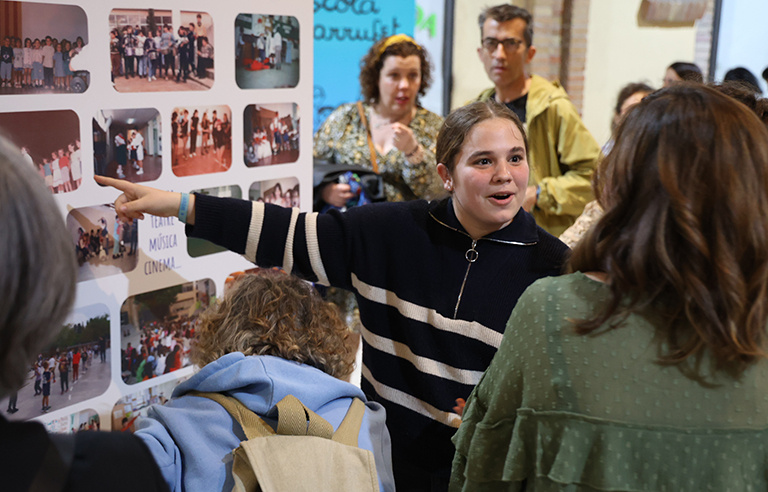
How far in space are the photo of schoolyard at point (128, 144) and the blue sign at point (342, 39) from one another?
3592mm

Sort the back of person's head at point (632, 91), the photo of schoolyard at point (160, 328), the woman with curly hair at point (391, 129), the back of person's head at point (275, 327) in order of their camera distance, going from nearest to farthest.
→ the back of person's head at point (275, 327)
the photo of schoolyard at point (160, 328)
the woman with curly hair at point (391, 129)
the back of person's head at point (632, 91)

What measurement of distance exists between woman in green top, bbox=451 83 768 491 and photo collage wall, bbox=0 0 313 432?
1208mm

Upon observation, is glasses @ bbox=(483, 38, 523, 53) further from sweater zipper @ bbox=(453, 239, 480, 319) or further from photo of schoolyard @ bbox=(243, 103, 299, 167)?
sweater zipper @ bbox=(453, 239, 480, 319)

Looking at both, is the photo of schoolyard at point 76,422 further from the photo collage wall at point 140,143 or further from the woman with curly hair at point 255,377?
the woman with curly hair at point 255,377

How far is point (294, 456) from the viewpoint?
1.38 metres

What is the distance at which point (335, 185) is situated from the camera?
10.3 feet

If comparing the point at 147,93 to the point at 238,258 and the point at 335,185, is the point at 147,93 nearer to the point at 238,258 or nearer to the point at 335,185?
the point at 238,258

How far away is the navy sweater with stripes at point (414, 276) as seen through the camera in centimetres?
174

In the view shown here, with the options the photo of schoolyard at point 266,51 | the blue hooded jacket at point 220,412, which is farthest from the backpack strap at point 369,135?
the blue hooded jacket at point 220,412

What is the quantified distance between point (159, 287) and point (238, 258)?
11.4 inches

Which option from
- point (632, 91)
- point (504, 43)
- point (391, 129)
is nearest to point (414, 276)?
point (391, 129)

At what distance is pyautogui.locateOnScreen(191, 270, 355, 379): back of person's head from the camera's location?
5.27 ft

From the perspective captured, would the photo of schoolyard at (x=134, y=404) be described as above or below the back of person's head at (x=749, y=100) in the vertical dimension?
below

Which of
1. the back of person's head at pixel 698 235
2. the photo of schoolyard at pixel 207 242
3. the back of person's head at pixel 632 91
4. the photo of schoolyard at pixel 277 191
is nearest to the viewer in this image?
the back of person's head at pixel 698 235
